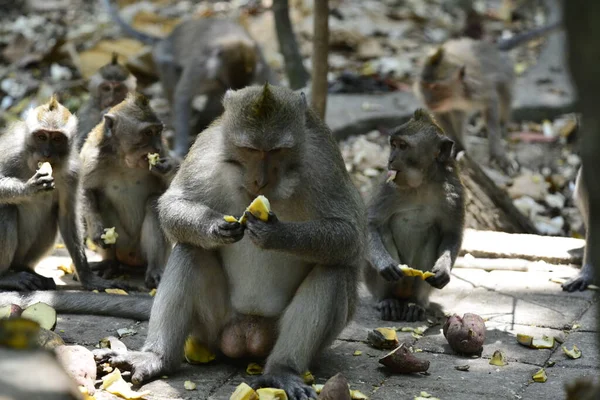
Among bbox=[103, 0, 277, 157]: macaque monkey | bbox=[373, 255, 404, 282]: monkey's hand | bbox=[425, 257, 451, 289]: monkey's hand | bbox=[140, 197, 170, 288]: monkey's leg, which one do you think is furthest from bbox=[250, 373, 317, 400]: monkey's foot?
bbox=[103, 0, 277, 157]: macaque monkey

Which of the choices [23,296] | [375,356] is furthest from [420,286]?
[23,296]

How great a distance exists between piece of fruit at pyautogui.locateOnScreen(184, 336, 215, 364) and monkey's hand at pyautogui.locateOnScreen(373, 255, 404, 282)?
1.50 m

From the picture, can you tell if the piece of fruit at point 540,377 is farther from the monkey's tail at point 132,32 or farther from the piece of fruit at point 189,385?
the monkey's tail at point 132,32

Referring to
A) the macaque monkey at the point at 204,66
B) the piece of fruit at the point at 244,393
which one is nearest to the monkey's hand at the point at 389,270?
the piece of fruit at the point at 244,393

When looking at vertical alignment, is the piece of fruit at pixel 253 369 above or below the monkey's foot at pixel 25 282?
above

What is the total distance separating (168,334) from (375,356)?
1345 mm

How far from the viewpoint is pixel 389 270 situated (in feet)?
21.1

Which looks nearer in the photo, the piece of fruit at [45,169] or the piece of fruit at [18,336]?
the piece of fruit at [18,336]

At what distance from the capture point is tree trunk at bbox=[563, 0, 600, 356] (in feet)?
6.96

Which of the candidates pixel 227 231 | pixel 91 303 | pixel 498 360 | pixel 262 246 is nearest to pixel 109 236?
pixel 91 303

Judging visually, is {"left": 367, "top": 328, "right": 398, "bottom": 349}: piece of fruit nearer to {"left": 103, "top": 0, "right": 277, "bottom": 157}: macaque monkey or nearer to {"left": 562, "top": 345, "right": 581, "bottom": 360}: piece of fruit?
{"left": 562, "top": 345, "right": 581, "bottom": 360}: piece of fruit

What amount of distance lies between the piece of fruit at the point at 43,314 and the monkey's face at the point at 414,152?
2506mm

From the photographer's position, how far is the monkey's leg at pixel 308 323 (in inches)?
195

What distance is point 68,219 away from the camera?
23.5 ft
